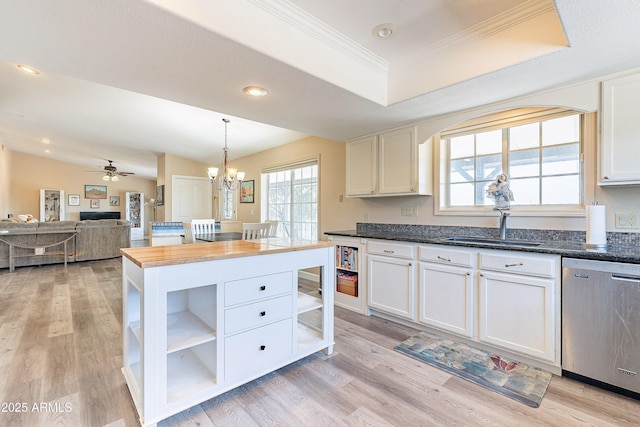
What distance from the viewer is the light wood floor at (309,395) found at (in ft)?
5.10

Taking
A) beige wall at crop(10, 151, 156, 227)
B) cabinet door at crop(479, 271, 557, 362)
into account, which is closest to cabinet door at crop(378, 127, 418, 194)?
cabinet door at crop(479, 271, 557, 362)

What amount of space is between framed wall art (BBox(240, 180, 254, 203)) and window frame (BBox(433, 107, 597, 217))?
398 cm

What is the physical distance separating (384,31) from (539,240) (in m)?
2.11

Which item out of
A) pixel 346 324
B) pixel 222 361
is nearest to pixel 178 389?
pixel 222 361

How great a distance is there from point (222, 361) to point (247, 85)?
1.91 metres

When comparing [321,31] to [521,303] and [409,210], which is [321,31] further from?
[521,303]

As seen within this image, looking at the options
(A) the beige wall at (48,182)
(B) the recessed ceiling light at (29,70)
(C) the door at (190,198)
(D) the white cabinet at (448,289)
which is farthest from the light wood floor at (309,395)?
(A) the beige wall at (48,182)

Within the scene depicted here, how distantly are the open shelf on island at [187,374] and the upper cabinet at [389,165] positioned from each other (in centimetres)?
230

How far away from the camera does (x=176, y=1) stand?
4.48 feet

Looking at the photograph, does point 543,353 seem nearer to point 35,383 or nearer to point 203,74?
point 203,74

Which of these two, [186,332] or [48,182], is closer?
[186,332]

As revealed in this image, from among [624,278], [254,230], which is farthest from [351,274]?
[624,278]

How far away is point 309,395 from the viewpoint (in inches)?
69.5

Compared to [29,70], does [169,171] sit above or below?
below
